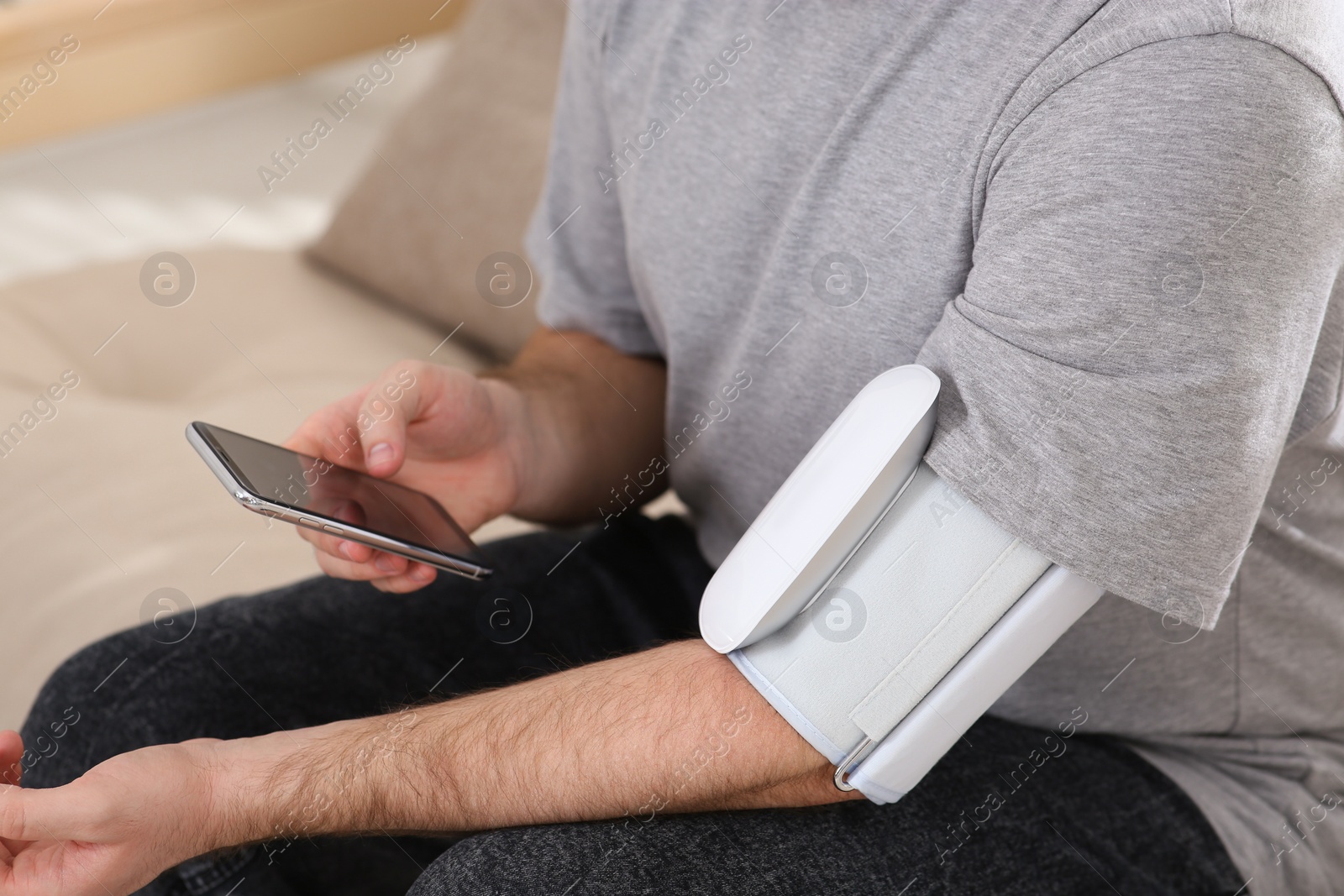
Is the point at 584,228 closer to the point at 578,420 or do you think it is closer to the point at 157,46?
the point at 578,420

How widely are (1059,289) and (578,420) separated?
456mm

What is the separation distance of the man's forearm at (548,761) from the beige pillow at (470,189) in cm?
73

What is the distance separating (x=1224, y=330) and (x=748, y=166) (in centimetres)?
34

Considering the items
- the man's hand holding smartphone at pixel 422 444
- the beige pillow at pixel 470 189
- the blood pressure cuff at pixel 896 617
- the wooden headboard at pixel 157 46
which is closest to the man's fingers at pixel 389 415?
the man's hand holding smartphone at pixel 422 444

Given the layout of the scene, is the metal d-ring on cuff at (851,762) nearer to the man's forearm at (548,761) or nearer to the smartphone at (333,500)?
the man's forearm at (548,761)

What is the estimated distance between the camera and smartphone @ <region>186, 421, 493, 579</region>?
600 mm

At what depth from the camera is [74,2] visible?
182 centimetres

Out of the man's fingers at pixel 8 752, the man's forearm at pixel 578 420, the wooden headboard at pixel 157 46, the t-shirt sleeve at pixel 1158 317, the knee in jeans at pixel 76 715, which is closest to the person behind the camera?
the t-shirt sleeve at pixel 1158 317

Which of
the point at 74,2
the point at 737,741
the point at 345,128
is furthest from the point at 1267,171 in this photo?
the point at 74,2

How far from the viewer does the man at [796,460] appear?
1.53 ft

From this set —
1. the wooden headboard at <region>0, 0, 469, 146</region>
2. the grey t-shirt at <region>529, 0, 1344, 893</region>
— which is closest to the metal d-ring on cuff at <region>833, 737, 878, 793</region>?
the grey t-shirt at <region>529, 0, 1344, 893</region>

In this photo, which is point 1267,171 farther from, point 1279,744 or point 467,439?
point 467,439

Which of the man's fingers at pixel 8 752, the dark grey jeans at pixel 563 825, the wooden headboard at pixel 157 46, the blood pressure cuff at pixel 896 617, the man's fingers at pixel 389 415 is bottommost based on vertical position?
the dark grey jeans at pixel 563 825

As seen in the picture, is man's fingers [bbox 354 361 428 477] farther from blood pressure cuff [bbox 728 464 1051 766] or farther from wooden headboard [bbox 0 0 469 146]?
wooden headboard [bbox 0 0 469 146]
